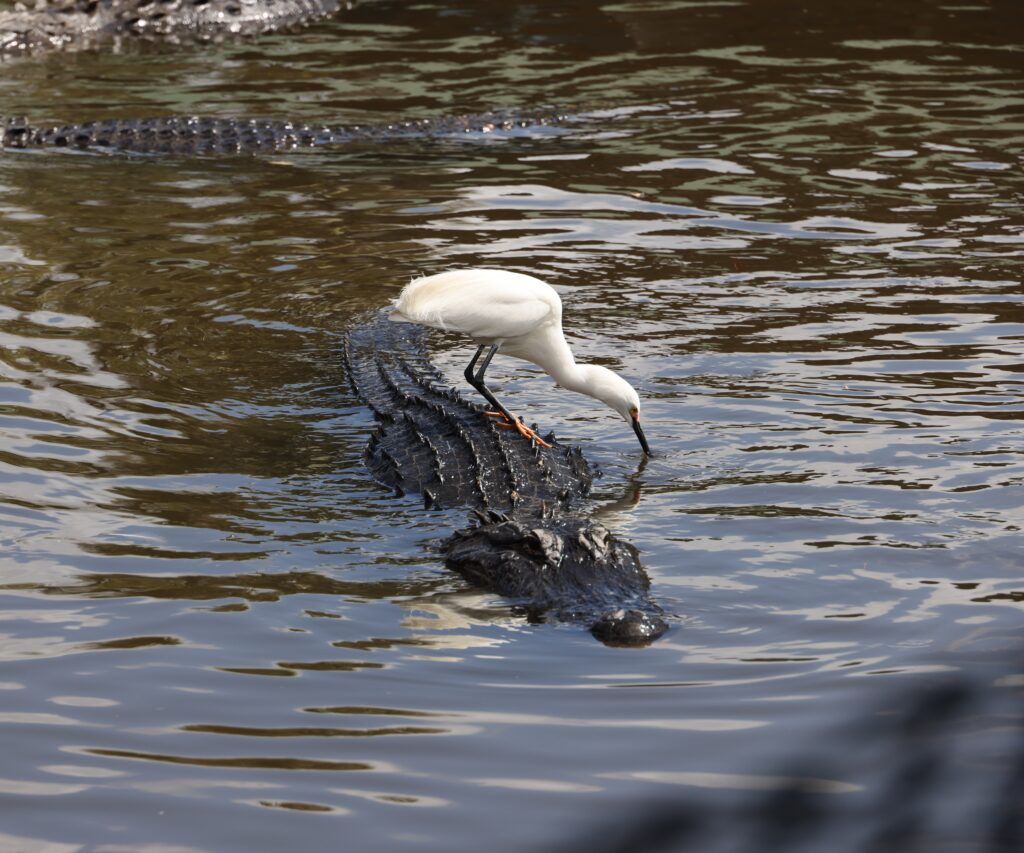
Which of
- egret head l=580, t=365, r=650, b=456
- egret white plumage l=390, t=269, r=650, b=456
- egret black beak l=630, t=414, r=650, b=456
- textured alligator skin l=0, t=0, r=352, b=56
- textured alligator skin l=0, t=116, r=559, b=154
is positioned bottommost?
egret black beak l=630, t=414, r=650, b=456

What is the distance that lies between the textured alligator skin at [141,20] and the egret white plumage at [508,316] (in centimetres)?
1078

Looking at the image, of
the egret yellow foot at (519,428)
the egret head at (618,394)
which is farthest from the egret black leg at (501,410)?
the egret head at (618,394)

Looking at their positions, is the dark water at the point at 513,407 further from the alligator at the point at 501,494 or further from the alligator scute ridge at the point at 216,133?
the alligator scute ridge at the point at 216,133

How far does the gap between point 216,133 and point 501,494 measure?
664 centimetres

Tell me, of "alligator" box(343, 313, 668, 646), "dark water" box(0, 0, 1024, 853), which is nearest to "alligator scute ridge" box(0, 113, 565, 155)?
"dark water" box(0, 0, 1024, 853)

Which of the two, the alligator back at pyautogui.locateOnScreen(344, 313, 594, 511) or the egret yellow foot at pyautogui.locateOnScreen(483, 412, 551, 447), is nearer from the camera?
the alligator back at pyautogui.locateOnScreen(344, 313, 594, 511)

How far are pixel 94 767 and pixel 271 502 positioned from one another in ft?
6.51

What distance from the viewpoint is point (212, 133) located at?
1073 centimetres

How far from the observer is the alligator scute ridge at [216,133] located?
10703 mm

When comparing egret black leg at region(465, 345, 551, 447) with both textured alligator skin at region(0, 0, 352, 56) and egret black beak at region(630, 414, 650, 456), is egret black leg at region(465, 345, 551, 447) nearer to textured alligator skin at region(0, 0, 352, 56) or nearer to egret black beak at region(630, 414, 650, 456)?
egret black beak at region(630, 414, 650, 456)

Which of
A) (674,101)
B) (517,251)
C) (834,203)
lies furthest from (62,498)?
(674,101)

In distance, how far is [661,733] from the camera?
10.7 feet

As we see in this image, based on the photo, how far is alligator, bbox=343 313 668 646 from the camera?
4.09m

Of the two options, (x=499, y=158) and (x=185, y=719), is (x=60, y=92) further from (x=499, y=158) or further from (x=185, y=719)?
(x=185, y=719)
